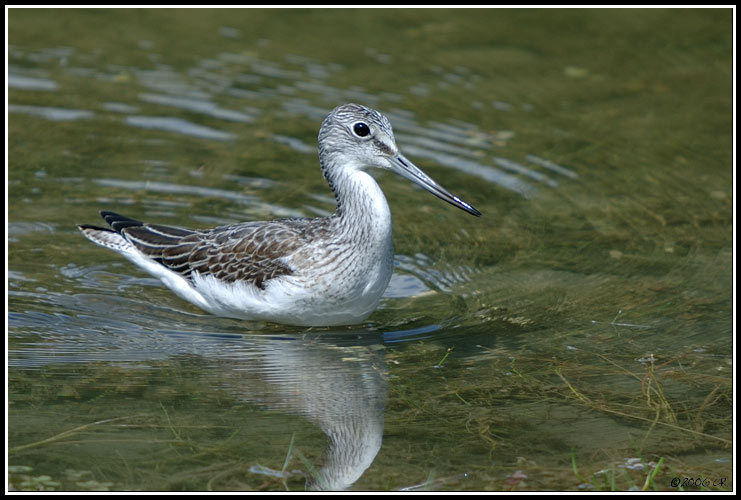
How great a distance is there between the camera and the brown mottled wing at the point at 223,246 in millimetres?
8180

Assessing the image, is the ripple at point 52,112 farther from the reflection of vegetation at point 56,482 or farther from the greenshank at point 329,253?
the reflection of vegetation at point 56,482

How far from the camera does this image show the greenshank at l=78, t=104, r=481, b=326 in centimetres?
793

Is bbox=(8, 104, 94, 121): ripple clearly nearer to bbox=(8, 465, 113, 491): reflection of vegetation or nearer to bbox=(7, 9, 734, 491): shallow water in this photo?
bbox=(7, 9, 734, 491): shallow water

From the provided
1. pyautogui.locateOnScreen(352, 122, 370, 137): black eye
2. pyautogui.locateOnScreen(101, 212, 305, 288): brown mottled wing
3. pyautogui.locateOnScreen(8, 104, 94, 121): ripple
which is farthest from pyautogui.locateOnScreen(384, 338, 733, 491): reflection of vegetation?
pyautogui.locateOnScreen(8, 104, 94, 121): ripple

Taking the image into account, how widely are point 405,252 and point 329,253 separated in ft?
5.97

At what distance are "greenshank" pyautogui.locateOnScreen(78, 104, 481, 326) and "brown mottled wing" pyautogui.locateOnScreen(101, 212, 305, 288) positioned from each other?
1 cm

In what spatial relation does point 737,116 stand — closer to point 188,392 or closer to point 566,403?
point 566,403

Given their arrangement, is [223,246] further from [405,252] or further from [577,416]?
[577,416]

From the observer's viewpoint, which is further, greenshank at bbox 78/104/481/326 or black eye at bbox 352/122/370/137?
black eye at bbox 352/122/370/137

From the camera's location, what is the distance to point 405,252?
965 centimetres

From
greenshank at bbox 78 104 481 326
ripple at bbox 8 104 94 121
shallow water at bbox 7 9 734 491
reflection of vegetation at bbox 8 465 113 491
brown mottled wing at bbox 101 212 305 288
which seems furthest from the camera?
ripple at bbox 8 104 94 121

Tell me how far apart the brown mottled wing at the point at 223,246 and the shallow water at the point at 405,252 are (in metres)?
0.40

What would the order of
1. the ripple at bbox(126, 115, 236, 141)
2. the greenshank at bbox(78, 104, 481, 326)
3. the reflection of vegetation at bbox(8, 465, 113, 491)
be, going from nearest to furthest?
the reflection of vegetation at bbox(8, 465, 113, 491) → the greenshank at bbox(78, 104, 481, 326) → the ripple at bbox(126, 115, 236, 141)

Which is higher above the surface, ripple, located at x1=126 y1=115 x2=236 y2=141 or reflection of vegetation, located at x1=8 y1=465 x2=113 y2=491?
ripple, located at x1=126 y1=115 x2=236 y2=141
